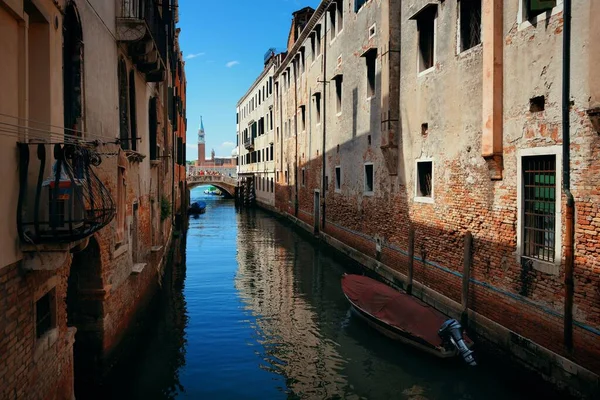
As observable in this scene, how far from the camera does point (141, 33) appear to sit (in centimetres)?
775

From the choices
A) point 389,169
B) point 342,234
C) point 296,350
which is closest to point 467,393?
point 296,350

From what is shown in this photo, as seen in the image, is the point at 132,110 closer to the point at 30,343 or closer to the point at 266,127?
the point at 30,343

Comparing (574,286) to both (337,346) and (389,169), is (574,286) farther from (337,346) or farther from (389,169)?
(389,169)

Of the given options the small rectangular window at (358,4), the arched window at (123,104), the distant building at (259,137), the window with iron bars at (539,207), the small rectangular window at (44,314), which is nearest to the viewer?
the small rectangular window at (44,314)

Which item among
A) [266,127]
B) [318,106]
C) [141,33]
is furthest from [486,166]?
[266,127]

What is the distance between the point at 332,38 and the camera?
18.8m

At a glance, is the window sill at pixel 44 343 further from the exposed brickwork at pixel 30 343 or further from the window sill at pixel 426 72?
the window sill at pixel 426 72

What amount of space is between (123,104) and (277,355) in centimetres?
503

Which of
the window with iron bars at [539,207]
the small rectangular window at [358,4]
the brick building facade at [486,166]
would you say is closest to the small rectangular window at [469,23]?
the brick building facade at [486,166]

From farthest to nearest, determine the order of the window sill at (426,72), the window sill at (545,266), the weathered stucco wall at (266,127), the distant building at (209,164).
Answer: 1. the distant building at (209,164)
2. the weathered stucco wall at (266,127)
3. the window sill at (426,72)
4. the window sill at (545,266)

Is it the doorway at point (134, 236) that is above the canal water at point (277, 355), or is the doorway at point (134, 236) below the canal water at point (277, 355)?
above

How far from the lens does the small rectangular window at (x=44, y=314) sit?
4.65 meters

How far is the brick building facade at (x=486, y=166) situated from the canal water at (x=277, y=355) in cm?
96

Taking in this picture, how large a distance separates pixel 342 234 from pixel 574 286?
37.1 feet
